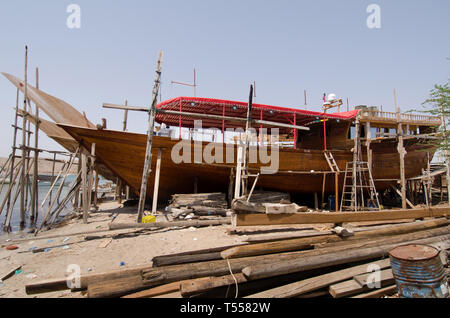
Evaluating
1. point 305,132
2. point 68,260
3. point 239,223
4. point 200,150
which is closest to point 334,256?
point 239,223

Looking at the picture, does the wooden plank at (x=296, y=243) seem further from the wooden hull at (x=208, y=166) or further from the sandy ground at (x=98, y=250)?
the wooden hull at (x=208, y=166)

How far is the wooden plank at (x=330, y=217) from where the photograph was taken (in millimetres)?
5289

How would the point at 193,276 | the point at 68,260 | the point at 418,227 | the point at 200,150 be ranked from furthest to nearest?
the point at 200,150 → the point at 418,227 → the point at 68,260 → the point at 193,276

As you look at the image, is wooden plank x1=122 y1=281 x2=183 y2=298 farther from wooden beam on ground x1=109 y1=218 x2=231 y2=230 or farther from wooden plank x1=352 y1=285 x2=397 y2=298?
wooden beam on ground x1=109 y1=218 x2=231 y2=230

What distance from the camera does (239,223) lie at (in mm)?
5223

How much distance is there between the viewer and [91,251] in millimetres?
5535

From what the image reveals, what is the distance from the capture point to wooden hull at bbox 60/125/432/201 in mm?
9422

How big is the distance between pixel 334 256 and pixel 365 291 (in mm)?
554

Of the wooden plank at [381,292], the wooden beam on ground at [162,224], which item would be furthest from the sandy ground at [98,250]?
the wooden plank at [381,292]

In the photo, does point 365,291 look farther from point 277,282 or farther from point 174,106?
point 174,106

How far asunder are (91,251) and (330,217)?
598cm

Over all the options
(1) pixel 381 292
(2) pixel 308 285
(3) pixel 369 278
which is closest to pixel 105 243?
(2) pixel 308 285

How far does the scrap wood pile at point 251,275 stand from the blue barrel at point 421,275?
400mm
